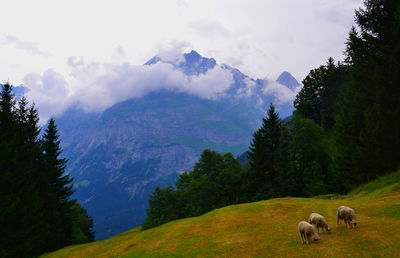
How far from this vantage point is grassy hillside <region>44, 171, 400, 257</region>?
16.6 meters

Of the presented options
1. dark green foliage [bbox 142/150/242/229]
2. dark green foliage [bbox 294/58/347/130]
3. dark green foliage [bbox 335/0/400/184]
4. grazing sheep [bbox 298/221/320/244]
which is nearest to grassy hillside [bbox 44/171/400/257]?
grazing sheep [bbox 298/221/320/244]

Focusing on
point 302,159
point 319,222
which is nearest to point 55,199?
point 319,222

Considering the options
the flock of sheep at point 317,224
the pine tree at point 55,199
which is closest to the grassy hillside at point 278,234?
the flock of sheep at point 317,224

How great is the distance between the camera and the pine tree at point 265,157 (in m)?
58.6

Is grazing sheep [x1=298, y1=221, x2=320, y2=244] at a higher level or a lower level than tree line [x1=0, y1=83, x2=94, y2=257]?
lower

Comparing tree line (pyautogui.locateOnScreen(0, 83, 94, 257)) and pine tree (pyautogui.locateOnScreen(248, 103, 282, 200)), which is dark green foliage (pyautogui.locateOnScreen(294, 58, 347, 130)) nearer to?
pine tree (pyautogui.locateOnScreen(248, 103, 282, 200))

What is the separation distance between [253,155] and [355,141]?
2222 cm

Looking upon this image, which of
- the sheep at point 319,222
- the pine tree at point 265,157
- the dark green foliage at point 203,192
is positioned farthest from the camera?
the dark green foliage at point 203,192

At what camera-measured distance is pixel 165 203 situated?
7669cm

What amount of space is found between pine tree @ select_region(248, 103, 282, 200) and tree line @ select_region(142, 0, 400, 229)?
0.24 metres

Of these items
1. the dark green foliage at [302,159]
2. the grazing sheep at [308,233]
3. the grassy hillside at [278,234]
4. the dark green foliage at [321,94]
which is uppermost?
the dark green foliage at [321,94]

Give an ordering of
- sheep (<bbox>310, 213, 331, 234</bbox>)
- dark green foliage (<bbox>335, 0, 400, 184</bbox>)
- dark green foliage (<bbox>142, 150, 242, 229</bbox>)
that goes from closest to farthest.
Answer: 1. sheep (<bbox>310, 213, 331, 234</bbox>)
2. dark green foliage (<bbox>335, 0, 400, 184</bbox>)
3. dark green foliage (<bbox>142, 150, 242, 229</bbox>)

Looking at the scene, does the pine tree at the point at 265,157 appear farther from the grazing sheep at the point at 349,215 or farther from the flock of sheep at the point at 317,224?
the flock of sheep at the point at 317,224

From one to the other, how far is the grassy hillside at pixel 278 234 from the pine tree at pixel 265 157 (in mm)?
21861
